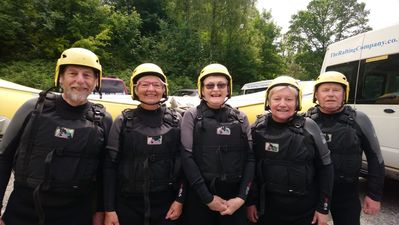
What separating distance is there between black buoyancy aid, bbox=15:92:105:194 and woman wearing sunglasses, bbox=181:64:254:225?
814 mm

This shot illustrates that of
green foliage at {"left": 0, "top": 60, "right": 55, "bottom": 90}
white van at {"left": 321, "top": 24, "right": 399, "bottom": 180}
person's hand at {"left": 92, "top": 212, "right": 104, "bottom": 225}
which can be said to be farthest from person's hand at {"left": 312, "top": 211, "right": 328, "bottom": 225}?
green foliage at {"left": 0, "top": 60, "right": 55, "bottom": 90}

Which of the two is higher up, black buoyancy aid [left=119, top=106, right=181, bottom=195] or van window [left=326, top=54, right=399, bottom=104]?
van window [left=326, top=54, right=399, bottom=104]

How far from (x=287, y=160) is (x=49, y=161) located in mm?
1967

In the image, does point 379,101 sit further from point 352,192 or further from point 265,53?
point 265,53

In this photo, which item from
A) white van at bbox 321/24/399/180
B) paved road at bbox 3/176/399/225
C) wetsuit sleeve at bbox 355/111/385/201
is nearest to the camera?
wetsuit sleeve at bbox 355/111/385/201

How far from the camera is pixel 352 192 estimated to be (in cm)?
302

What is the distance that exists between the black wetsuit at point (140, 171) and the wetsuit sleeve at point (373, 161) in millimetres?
1863

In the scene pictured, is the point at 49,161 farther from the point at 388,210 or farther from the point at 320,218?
the point at 388,210

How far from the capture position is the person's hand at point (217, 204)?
265 centimetres

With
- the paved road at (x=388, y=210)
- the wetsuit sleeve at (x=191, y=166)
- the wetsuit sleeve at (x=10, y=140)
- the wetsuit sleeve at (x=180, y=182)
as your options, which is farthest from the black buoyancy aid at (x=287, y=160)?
the paved road at (x=388, y=210)

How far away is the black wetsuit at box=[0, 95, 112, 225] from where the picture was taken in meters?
2.29

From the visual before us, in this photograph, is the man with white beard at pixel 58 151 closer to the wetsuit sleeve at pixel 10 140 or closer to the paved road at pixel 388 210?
the wetsuit sleeve at pixel 10 140

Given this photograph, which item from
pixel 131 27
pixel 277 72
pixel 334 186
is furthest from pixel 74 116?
pixel 277 72

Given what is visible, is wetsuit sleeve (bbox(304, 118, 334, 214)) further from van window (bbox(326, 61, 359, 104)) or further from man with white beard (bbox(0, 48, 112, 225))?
van window (bbox(326, 61, 359, 104))
